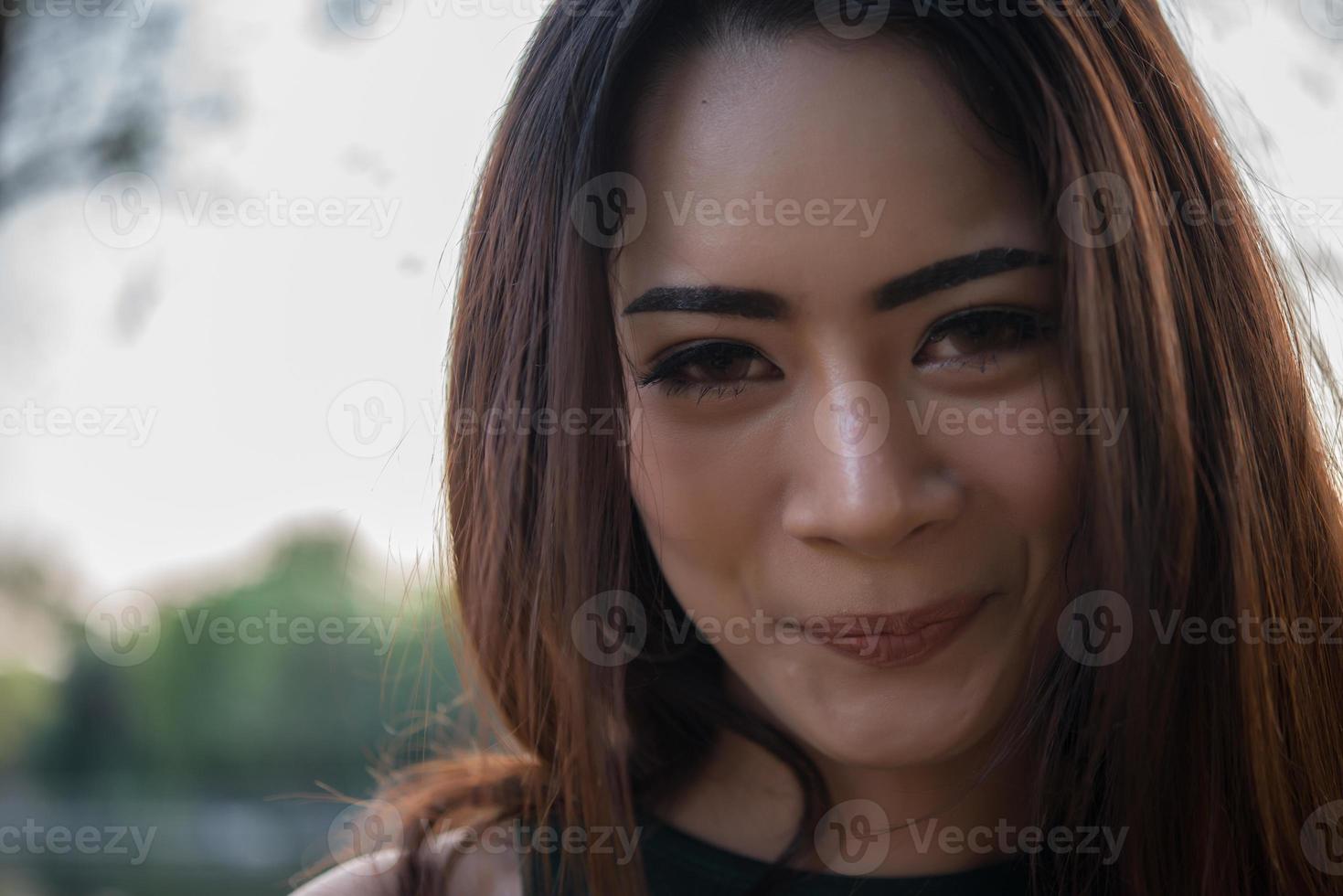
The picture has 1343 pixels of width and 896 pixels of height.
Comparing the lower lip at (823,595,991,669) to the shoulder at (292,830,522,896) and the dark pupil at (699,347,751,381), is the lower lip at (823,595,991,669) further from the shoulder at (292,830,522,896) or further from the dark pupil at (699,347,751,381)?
the shoulder at (292,830,522,896)

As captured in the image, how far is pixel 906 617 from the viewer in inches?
44.1

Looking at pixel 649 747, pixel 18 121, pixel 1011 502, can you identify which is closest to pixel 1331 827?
pixel 1011 502

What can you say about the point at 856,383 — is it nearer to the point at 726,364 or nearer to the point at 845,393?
the point at 845,393

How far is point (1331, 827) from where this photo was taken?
1180 mm

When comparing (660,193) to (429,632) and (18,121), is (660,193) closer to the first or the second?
(429,632)

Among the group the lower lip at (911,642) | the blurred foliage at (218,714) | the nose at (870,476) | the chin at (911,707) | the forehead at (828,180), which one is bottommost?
the blurred foliage at (218,714)

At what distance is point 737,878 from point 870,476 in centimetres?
59

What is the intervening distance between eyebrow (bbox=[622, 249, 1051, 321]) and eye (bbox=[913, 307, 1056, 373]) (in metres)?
0.05

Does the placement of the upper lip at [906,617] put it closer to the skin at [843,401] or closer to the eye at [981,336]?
the skin at [843,401]

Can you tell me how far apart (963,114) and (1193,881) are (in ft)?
2.94

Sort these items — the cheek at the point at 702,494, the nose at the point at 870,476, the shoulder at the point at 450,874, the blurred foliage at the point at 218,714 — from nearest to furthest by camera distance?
the nose at the point at 870,476, the cheek at the point at 702,494, the shoulder at the point at 450,874, the blurred foliage at the point at 218,714

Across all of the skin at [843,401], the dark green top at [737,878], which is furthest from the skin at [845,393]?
the dark green top at [737,878]

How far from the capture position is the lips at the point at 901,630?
1.12m

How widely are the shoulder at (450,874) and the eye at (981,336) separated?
881 mm
